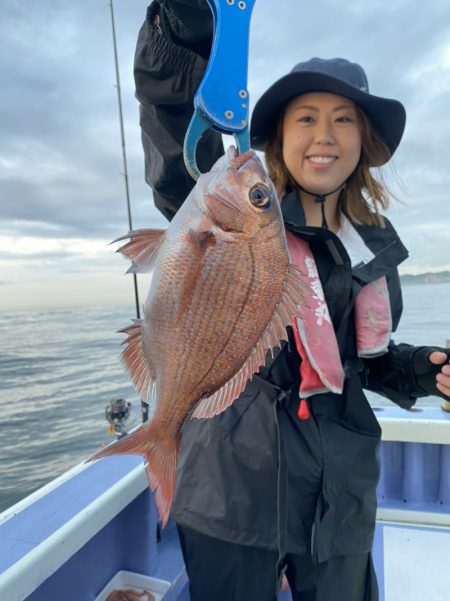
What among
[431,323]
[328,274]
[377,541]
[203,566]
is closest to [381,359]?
[328,274]

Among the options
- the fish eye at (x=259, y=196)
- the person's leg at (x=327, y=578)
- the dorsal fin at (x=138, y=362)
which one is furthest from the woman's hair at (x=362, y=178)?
the person's leg at (x=327, y=578)

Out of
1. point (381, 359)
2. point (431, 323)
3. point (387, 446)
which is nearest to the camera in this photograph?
point (381, 359)

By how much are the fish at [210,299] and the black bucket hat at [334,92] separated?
666 mm

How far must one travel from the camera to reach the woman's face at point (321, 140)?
1.81 metres

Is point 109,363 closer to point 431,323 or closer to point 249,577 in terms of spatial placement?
point 431,323

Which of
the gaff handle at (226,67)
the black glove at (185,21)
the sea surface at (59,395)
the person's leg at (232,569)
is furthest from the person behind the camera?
the sea surface at (59,395)

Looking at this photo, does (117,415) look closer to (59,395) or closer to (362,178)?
(362,178)

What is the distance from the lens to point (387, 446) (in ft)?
10.9

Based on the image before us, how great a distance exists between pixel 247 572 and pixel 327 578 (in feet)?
0.95

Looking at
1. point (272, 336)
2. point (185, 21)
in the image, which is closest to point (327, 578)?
point (272, 336)

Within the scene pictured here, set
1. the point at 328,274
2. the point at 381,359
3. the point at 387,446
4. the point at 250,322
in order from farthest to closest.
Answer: the point at 387,446, the point at 381,359, the point at 328,274, the point at 250,322

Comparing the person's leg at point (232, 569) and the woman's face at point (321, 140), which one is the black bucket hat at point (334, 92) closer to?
the woman's face at point (321, 140)

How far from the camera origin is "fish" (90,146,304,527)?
1226mm

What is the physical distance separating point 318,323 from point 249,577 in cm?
95
